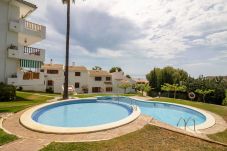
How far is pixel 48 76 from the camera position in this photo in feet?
184

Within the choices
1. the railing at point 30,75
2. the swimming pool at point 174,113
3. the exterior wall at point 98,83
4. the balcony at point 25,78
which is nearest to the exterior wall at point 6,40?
the balcony at point 25,78

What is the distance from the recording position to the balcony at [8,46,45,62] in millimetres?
29130

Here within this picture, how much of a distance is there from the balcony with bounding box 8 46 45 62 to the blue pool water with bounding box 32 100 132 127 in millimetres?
10214

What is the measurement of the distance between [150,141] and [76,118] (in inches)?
364

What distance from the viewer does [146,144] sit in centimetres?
1046

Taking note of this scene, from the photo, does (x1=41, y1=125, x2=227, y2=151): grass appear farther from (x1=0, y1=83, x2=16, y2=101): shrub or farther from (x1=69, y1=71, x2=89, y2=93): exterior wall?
(x1=69, y1=71, x2=89, y2=93): exterior wall

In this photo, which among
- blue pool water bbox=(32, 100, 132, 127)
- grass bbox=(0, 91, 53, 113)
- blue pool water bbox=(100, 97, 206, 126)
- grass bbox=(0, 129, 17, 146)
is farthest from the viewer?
blue pool water bbox=(100, 97, 206, 126)

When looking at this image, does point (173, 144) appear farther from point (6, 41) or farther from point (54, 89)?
point (54, 89)

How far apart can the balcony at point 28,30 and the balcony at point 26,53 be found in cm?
227

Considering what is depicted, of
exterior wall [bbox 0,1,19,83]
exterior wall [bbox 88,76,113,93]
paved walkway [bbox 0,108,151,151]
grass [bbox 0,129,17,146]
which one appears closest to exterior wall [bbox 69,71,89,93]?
exterior wall [bbox 88,76,113,93]

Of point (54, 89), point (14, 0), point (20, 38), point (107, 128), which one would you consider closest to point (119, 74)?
point (54, 89)

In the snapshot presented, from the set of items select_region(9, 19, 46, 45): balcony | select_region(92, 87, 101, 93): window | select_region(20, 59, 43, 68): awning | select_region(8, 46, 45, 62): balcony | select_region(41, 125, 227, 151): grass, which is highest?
A: select_region(9, 19, 46, 45): balcony

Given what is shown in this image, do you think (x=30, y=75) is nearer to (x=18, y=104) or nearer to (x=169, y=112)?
(x=18, y=104)

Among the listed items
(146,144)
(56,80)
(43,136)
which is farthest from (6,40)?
(56,80)
